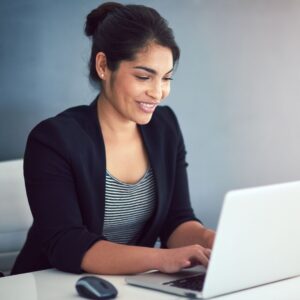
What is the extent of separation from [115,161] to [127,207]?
136 millimetres

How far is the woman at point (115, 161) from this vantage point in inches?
76.5

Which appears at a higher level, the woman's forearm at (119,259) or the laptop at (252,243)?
the laptop at (252,243)

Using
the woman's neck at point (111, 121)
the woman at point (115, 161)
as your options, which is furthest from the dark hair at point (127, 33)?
the woman's neck at point (111, 121)

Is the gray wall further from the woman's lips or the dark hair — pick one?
the woman's lips

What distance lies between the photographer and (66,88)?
110 inches

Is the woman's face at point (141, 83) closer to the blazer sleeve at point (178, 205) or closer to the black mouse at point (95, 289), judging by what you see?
the blazer sleeve at point (178, 205)

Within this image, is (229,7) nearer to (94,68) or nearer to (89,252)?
(94,68)

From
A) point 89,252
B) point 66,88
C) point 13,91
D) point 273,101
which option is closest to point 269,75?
point 273,101

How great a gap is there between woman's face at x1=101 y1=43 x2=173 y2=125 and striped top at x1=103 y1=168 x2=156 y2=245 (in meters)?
0.19

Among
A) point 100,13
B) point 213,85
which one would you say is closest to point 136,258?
point 100,13

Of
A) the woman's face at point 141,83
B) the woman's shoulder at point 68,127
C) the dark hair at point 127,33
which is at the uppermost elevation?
the dark hair at point 127,33

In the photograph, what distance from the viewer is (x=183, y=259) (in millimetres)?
1741

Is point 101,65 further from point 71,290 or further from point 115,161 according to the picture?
point 71,290

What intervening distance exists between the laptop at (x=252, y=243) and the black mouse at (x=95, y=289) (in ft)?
0.36
